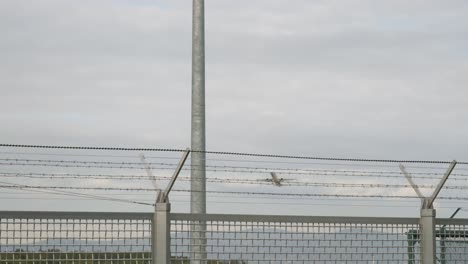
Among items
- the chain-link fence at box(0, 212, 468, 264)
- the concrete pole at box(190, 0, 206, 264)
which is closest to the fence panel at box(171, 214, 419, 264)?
the chain-link fence at box(0, 212, 468, 264)

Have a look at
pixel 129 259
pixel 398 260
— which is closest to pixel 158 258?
pixel 129 259

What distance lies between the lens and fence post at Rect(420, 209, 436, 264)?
563 inches

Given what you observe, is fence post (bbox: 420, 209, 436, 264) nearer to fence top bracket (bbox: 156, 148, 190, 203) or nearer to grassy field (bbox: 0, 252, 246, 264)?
fence top bracket (bbox: 156, 148, 190, 203)

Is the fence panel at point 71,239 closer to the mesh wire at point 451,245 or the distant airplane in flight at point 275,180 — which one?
the distant airplane in flight at point 275,180

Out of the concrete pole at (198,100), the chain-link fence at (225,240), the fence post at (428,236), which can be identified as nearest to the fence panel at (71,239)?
the chain-link fence at (225,240)

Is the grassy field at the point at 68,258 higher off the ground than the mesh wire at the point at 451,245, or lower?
lower

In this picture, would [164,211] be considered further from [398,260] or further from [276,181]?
[398,260]

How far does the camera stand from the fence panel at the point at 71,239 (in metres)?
11.7

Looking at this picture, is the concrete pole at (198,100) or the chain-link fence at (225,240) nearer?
the chain-link fence at (225,240)

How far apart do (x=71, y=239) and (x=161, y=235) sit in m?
1.09

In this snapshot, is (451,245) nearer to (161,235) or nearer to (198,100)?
(198,100)

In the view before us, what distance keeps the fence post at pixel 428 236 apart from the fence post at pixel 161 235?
12.1 feet

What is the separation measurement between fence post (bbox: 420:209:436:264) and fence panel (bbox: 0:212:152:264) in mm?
3964

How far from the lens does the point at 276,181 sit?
1322cm
